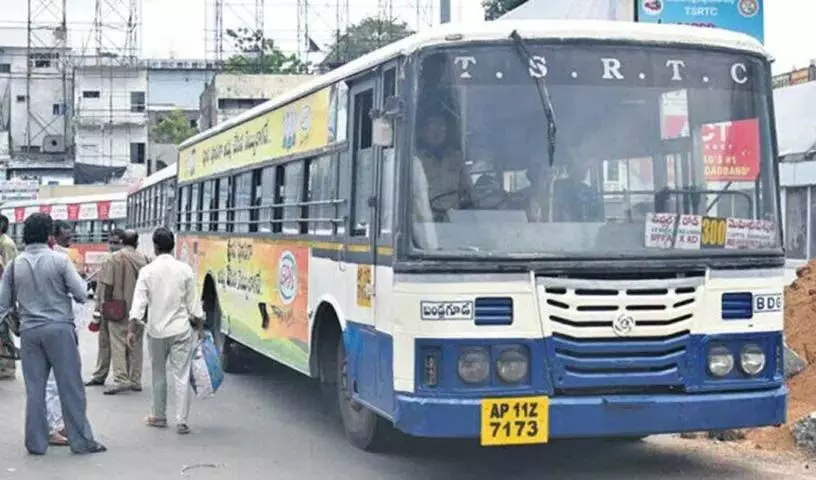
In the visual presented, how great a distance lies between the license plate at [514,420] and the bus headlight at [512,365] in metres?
0.13

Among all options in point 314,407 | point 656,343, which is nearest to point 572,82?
point 656,343

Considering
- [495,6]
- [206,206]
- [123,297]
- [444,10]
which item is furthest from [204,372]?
[495,6]

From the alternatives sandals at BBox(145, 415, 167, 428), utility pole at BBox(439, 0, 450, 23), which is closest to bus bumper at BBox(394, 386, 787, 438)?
sandals at BBox(145, 415, 167, 428)

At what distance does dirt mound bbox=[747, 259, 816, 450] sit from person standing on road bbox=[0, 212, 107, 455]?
5.35m

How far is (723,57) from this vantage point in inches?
295

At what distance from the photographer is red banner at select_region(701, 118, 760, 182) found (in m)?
7.41

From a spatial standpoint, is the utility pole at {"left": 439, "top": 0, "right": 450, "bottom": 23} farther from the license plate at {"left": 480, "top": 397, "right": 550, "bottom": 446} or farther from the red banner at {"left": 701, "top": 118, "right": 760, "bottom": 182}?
the license plate at {"left": 480, "top": 397, "right": 550, "bottom": 446}

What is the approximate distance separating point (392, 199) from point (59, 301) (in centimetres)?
295

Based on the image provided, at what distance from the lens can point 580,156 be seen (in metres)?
7.21

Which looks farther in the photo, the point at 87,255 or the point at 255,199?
the point at 87,255

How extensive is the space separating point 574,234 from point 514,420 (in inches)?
45.6

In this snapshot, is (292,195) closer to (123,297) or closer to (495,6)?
(123,297)

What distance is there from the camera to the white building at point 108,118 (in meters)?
70.8

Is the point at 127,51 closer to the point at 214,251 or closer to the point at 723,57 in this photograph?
the point at 214,251
